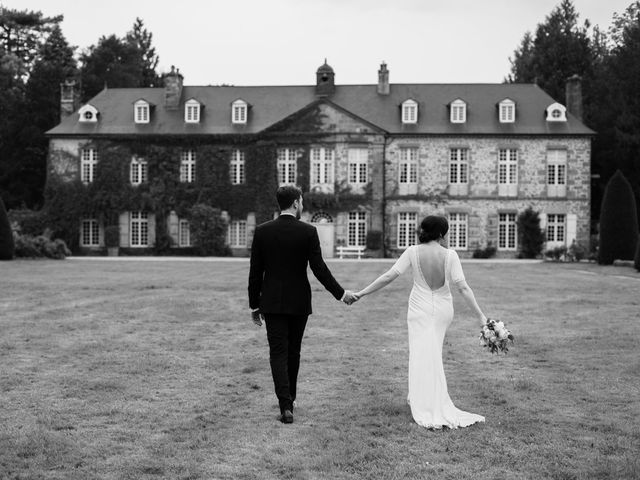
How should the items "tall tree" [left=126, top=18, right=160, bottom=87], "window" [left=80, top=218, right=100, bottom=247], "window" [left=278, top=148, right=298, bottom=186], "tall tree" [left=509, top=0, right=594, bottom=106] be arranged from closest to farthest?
"window" [left=278, top=148, right=298, bottom=186] < "window" [left=80, top=218, right=100, bottom=247] < "tall tree" [left=509, top=0, right=594, bottom=106] < "tall tree" [left=126, top=18, right=160, bottom=87]

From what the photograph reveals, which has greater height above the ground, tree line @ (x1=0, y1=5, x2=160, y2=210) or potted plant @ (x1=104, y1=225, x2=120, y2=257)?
tree line @ (x1=0, y1=5, x2=160, y2=210)

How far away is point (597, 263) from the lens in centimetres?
3055

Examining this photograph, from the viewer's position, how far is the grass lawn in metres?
5.20

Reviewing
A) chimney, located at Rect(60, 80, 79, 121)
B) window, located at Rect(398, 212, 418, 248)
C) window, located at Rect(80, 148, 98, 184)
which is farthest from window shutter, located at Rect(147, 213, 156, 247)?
window, located at Rect(398, 212, 418, 248)

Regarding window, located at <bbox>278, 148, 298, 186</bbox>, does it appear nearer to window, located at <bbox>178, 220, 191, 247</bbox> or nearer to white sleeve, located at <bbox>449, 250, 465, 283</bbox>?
window, located at <bbox>178, 220, 191, 247</bbox>

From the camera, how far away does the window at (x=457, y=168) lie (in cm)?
3869

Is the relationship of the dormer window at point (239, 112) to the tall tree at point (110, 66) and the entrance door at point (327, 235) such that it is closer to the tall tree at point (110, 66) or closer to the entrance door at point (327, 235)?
the entrance door at point (327, 235)

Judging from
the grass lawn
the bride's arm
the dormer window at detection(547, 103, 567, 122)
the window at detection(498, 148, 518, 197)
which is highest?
the dormer window at detection(547, 103, 567, 122)

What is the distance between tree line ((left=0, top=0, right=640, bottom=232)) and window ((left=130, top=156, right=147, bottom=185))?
7.29 m

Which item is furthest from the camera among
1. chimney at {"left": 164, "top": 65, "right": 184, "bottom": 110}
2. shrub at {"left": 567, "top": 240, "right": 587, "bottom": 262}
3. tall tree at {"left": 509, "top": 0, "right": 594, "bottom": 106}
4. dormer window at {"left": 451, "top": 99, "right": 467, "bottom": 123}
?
tall tree at {"left": 509, "top": 0, "right": 594, "bottom": 106}

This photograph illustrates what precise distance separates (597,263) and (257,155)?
16587mm

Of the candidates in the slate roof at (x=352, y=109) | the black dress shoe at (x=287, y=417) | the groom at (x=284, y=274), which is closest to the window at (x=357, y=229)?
the slate roof at (x=352, y=109)

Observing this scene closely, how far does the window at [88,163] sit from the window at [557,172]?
21902 mm

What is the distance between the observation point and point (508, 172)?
38.6 meters
